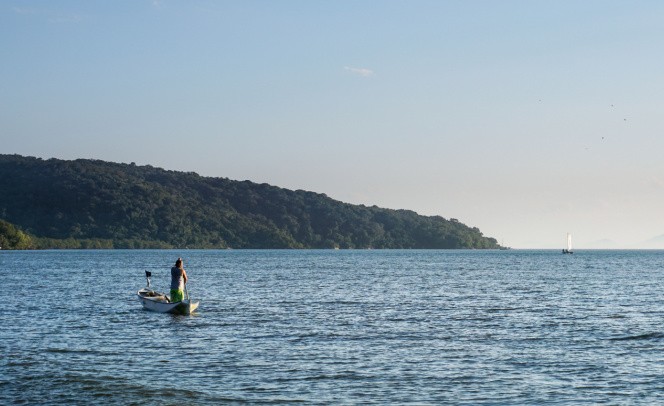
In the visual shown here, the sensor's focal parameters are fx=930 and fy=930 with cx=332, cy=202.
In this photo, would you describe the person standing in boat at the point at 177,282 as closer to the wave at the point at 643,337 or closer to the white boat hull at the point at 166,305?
the white boat hull at the point at 166,305

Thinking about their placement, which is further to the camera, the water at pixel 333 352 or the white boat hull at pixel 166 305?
the white boat hull at pixel 166 305

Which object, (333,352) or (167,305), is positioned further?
(167,305)

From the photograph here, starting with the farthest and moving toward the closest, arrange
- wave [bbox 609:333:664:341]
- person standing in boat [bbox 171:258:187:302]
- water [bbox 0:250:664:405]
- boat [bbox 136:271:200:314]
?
boat [bbox 136:271:200:314], person standing in boat [bbox 171:258:187:302], wave [bbox 609:333:664:341], water [bbox 0:250:664:405]

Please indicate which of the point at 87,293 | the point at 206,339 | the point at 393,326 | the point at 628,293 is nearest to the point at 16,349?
the point at 206,339

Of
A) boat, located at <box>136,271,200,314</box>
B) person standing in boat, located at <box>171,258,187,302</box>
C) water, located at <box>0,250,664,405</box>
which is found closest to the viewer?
water, located at <box>0,250,664,405</box>

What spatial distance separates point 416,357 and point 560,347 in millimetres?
7201

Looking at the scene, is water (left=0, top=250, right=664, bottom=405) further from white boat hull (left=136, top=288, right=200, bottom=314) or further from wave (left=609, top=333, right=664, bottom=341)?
white boat hull (left=136, top=288, right=200, bottom=314)

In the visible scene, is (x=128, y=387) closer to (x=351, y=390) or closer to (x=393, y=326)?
(x=351, y=390)

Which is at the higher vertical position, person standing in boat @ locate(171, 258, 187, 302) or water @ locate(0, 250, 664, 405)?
person standing in boat @ locate(171, 258, 187, 302)

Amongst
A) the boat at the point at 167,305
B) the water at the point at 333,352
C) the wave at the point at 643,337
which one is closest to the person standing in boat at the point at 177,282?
the boat at the point at 167,305

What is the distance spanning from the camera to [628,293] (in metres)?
80.1

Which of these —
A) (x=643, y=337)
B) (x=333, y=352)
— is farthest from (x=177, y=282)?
(x=643, y=337)

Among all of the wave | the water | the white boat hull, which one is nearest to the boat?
the white boat hull

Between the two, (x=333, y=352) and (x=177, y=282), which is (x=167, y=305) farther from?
(x=333, y=352)
